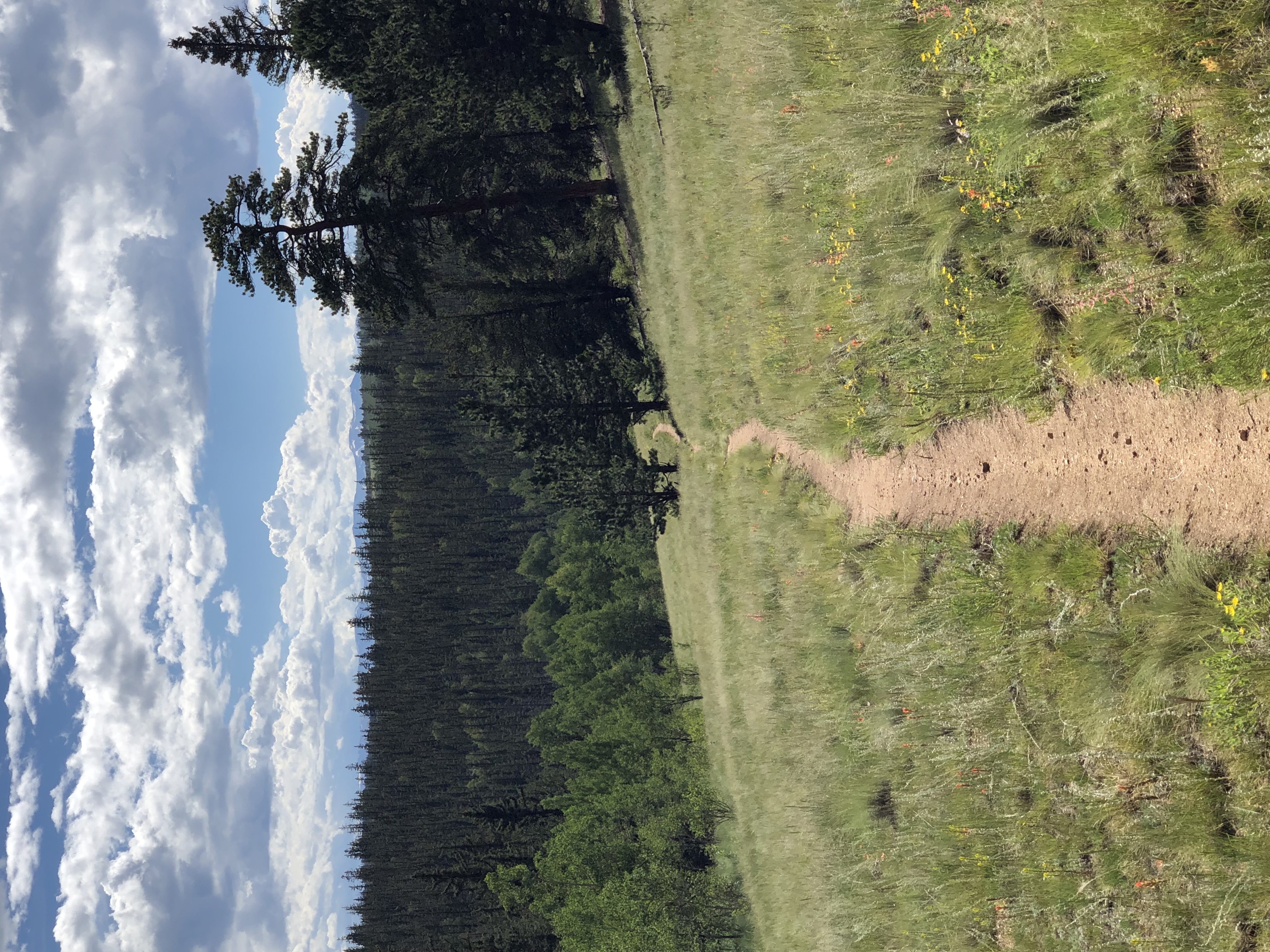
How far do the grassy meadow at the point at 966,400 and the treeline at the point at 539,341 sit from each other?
2.52 meters

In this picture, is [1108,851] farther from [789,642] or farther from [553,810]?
[553,810]

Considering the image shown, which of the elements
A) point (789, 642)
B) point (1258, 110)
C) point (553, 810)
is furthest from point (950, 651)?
point (553, 810)

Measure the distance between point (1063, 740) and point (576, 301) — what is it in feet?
52.5

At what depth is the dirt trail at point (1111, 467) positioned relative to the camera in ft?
24.5

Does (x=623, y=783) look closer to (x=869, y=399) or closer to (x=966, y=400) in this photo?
(x=869, y=399)

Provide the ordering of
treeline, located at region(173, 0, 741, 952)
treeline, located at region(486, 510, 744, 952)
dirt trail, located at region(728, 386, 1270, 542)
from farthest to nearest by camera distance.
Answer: treeline, located at region(486, 510, 744, 952) → treeline, located at region(173, 0, 741, 952) → dirt trail, located at region(728, 386, 1270, 542)

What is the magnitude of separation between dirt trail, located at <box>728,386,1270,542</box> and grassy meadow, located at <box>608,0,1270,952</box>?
218 mm

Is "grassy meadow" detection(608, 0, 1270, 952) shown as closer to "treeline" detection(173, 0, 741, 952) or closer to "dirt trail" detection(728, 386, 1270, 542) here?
"dirt trail" detection(728, 386, 1270, 542)

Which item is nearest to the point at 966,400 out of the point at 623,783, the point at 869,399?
the point at 869,399

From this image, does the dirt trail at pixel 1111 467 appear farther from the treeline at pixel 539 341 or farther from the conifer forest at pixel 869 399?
the treeline at pixel 539 341

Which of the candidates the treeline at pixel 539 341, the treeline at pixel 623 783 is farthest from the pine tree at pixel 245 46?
the treeline at pixel 623 783

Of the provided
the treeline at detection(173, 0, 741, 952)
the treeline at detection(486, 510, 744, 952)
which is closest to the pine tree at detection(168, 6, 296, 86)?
the treeline at detection(173, 0, 741, 952)

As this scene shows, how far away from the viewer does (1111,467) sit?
29.2ft

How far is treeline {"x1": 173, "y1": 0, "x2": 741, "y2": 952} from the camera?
52.6ft
